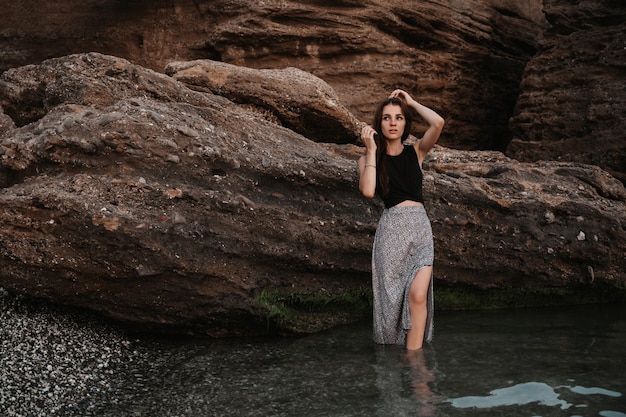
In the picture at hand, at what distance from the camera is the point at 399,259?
684cm

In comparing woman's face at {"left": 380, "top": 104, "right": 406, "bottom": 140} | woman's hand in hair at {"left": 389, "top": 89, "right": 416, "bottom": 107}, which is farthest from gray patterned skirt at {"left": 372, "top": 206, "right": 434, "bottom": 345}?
woman's hand in hair at {"left": 389, "top": 89, "right": 416, "bottom": 107}

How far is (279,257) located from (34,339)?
242cm

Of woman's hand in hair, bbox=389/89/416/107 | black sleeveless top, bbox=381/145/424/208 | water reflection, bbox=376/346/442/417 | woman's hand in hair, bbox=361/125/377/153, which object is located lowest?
water reflection, bbox=376/346/442/417

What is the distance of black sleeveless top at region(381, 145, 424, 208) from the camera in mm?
6934

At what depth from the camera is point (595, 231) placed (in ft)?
28.8

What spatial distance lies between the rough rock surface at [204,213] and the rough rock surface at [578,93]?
2636mm

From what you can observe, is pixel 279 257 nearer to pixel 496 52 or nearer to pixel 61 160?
pixel 61 160

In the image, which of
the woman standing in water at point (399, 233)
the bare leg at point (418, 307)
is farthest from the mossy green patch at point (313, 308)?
the bare leg at point (418, 307)

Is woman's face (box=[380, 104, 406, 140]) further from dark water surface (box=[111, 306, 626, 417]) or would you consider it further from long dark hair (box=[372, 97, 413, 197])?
dark water surface (box=[111, 306, 626, 417])

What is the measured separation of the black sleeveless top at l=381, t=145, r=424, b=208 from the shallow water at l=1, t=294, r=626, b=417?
4.55 ft

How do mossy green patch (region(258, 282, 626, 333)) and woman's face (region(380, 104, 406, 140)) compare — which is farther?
mossy green patch (region(258, 282, 626, 333))

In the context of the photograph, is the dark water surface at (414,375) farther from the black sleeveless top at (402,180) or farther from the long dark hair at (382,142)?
the long dark hair at (382,142)

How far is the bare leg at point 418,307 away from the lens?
671 cm

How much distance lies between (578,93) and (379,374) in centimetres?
764
